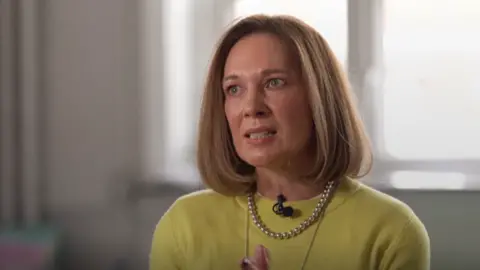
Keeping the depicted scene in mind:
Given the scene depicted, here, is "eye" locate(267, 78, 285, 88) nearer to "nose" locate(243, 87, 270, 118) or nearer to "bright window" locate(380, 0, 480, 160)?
"nose" locate(243, 87, 270, 118)

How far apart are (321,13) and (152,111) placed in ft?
0.70

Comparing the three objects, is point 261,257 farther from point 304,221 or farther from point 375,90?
point 375,90

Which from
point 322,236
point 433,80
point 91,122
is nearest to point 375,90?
point 433,80

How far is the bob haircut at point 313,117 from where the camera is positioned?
62 centimetres

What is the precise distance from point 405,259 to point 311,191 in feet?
0.37

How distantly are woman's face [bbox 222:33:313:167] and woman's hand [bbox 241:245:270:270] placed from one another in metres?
0.09

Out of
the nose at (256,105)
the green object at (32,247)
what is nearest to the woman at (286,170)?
the nose at (256,105)

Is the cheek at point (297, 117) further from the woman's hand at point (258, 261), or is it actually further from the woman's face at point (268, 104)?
the woman's hand at point (258, 261)

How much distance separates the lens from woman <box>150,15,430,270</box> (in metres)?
0.61

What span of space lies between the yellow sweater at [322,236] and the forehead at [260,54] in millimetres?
139

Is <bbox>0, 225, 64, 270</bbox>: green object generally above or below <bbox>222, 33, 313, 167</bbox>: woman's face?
below

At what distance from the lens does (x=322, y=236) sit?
61 centimetres

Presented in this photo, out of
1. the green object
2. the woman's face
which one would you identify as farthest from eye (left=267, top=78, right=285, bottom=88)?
the green object

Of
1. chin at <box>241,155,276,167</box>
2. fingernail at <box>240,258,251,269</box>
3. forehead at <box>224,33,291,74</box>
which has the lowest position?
fingernail at <box>240,258,251,269</box>
